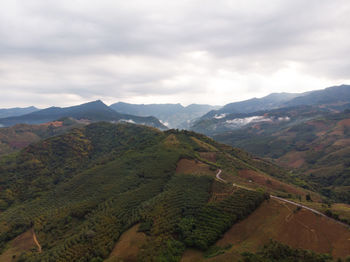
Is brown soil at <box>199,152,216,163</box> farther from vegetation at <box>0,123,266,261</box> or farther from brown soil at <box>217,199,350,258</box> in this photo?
brown soil at <box>217,199,350,258</box>

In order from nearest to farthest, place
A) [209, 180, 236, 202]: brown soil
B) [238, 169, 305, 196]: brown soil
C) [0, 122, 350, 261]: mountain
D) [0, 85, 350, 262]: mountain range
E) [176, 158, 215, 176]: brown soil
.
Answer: [0, 85, 350, 262]: mountain range
[0, 122, 350, 261]: mountain
[209, 180, 236, 202]: brown soil
[238, 169, 305, 196]: brown soil
[176, 158, 215, 176]: brown soil

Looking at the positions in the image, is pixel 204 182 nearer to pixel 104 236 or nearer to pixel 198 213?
pixel 198 213

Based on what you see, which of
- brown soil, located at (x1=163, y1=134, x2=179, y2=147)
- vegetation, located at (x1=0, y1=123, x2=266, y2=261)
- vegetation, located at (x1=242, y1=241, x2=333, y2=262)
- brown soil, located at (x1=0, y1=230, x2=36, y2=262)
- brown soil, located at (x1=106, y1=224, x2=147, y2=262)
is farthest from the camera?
brown soil, located at (x1=163, y1=134, x2=179, y2=147)

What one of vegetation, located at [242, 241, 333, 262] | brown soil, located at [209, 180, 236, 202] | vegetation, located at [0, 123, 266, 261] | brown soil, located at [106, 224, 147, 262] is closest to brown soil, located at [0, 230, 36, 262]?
vegetation, located at [0, 123, 266, 261]

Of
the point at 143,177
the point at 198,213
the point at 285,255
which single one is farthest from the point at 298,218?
the point at 143,177

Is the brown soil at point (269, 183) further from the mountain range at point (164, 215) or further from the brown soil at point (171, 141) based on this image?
the brown soil at point (171, 141)

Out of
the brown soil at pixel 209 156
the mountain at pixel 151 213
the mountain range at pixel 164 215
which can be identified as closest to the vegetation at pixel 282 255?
the mountain range at pixel 164 215

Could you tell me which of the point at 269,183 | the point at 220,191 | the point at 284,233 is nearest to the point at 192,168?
the point at 220,191
